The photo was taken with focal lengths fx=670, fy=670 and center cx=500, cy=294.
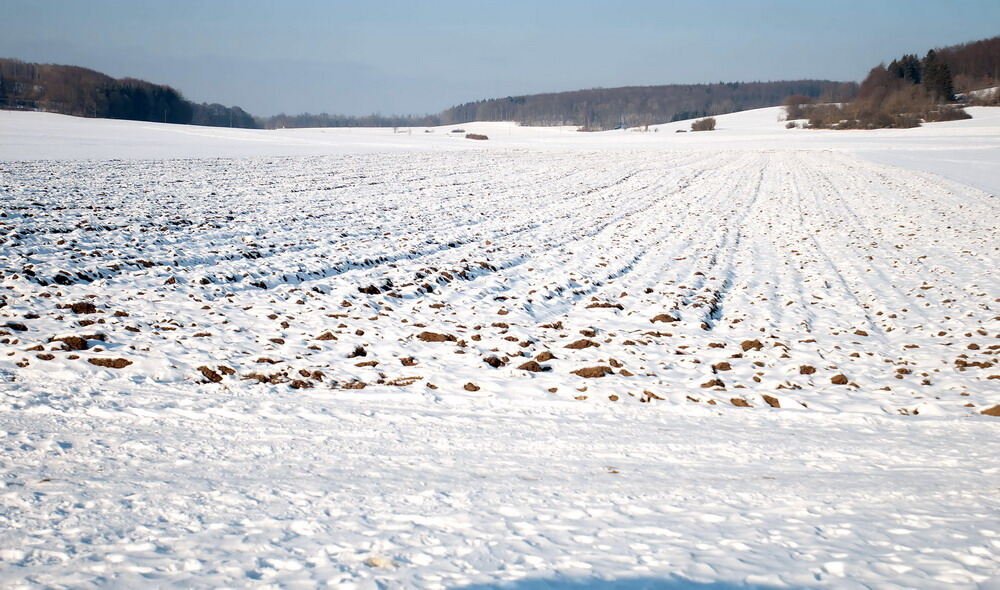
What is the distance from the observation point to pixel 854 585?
370 centimetres

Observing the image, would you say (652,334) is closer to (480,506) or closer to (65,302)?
(480,506)

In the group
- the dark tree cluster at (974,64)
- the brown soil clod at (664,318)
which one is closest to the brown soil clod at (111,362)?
the brown soil clod at (664,318)

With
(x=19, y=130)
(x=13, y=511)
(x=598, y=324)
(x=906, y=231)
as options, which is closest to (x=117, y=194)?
(x=598, y=324)

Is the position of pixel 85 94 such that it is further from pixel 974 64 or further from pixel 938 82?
pixel 974 64

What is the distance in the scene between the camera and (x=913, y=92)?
125 m

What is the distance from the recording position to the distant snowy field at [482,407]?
3.93 metres

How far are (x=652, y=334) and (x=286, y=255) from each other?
747 cm

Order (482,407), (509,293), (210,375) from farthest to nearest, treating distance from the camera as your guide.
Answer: (509,293)
(210,375)
(482,407)

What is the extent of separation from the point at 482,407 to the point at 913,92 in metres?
147

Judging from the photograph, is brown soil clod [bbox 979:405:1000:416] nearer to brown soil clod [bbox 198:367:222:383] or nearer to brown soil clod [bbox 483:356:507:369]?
brown soil clod [bbox 483:356:507:369]

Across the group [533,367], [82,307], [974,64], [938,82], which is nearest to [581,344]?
[533,367]

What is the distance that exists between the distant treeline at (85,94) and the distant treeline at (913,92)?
117m

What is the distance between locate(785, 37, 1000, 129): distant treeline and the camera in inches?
4222

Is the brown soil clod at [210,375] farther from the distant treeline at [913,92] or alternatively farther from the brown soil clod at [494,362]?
the distant treeline at [913,92]
